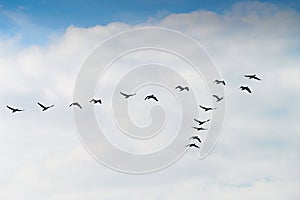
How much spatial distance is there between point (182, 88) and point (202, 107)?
7.00 meters

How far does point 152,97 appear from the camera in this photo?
535 feet

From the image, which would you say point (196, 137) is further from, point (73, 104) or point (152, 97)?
point (73, 104)

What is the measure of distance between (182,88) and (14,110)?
133ft

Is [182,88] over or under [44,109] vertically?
over

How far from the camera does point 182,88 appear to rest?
165 meters

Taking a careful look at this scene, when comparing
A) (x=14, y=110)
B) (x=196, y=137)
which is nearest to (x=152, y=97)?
(x=196, y=137)

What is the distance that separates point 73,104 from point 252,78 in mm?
41378

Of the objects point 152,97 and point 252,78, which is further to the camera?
point 152,97

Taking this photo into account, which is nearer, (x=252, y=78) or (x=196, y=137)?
(x=252, y=78)

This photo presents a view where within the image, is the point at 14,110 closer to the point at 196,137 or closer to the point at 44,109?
the point at 44,109

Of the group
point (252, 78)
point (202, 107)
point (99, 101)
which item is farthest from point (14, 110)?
point (252, 78)

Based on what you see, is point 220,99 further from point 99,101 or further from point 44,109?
point 44,109

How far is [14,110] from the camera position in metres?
158

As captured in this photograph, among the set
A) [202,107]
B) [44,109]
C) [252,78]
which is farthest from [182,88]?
[44,109]
